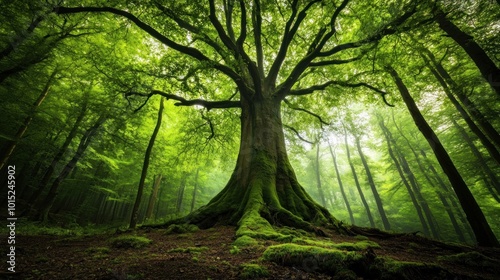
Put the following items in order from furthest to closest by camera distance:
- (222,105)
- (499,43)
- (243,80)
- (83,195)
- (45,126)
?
1. (83,195)
2. (45,126)
3. (222,105)
4. (243,80)
5. (499,43)

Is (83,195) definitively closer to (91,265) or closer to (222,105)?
(222,105)

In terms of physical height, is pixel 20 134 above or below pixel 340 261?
above

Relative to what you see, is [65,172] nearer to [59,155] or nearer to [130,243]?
[59,155]

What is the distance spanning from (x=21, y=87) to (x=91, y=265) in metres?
13.1

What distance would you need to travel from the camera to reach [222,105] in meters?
8.64

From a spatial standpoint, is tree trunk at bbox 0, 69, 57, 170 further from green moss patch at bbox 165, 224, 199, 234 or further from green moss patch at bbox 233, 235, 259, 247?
green moss patch at bbox 233, 235, 259, 247

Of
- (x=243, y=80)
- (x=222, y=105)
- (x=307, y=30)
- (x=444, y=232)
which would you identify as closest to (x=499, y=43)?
(x=307, y=30)

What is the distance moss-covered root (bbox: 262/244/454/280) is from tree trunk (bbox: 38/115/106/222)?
13157mm

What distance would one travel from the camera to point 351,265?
8.38ft

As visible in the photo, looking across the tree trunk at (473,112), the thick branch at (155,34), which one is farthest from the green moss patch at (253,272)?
the tree trunk at (473,112)

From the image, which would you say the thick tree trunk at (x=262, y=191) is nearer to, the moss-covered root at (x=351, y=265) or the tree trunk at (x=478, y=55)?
the moss-covered root at (x=351, y=265)

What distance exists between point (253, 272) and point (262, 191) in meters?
3.71

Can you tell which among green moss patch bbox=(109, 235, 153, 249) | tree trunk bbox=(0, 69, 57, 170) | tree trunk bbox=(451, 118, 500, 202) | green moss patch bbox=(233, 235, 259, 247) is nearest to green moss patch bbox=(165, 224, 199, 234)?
green moss patch bbox=(109, 235, 153, 249)

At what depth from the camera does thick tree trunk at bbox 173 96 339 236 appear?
208 inches
